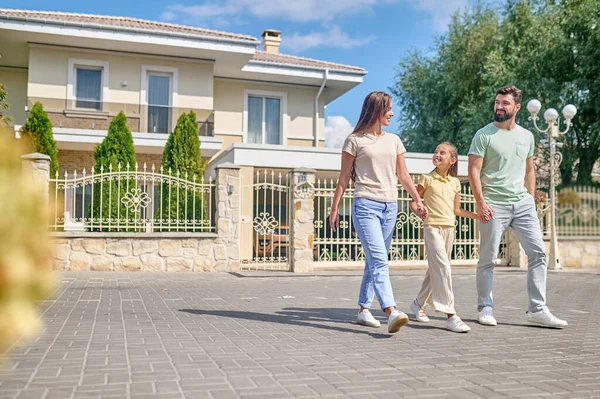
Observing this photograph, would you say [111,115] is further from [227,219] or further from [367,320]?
[367,320]

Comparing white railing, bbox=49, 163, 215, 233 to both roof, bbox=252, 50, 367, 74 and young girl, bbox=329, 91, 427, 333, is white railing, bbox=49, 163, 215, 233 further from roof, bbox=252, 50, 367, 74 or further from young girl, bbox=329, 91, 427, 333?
roof, bbox=252, 50, 367, 74

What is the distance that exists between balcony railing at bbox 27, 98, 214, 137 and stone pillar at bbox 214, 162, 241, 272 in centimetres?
692

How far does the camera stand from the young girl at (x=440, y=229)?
5238 millimetres

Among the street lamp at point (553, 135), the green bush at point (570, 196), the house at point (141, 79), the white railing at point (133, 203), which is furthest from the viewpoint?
the house at point (141, 79)

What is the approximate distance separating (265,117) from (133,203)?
10.8 metres

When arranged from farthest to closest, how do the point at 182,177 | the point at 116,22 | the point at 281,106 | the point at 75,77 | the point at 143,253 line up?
1. the point at 281,106
2. the point at 116,22
3. the point at 75,77
4. the point at 182,177
5. the point at 143,253

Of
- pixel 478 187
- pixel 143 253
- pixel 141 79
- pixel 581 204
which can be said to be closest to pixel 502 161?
pixel 478 187

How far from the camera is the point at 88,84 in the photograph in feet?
64.1

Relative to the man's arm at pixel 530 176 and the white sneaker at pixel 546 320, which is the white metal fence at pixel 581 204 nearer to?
the man's arm at pixel 530 176

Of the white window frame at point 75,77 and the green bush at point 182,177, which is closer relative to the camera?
the green bush at point 182,177

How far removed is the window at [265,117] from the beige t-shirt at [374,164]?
1708 cm

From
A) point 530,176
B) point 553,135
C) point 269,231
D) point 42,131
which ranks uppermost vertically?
point 42,131

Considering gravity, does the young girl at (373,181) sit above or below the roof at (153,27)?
below

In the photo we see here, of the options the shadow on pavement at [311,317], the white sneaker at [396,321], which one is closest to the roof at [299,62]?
the shadow on pavement at [311,317]
